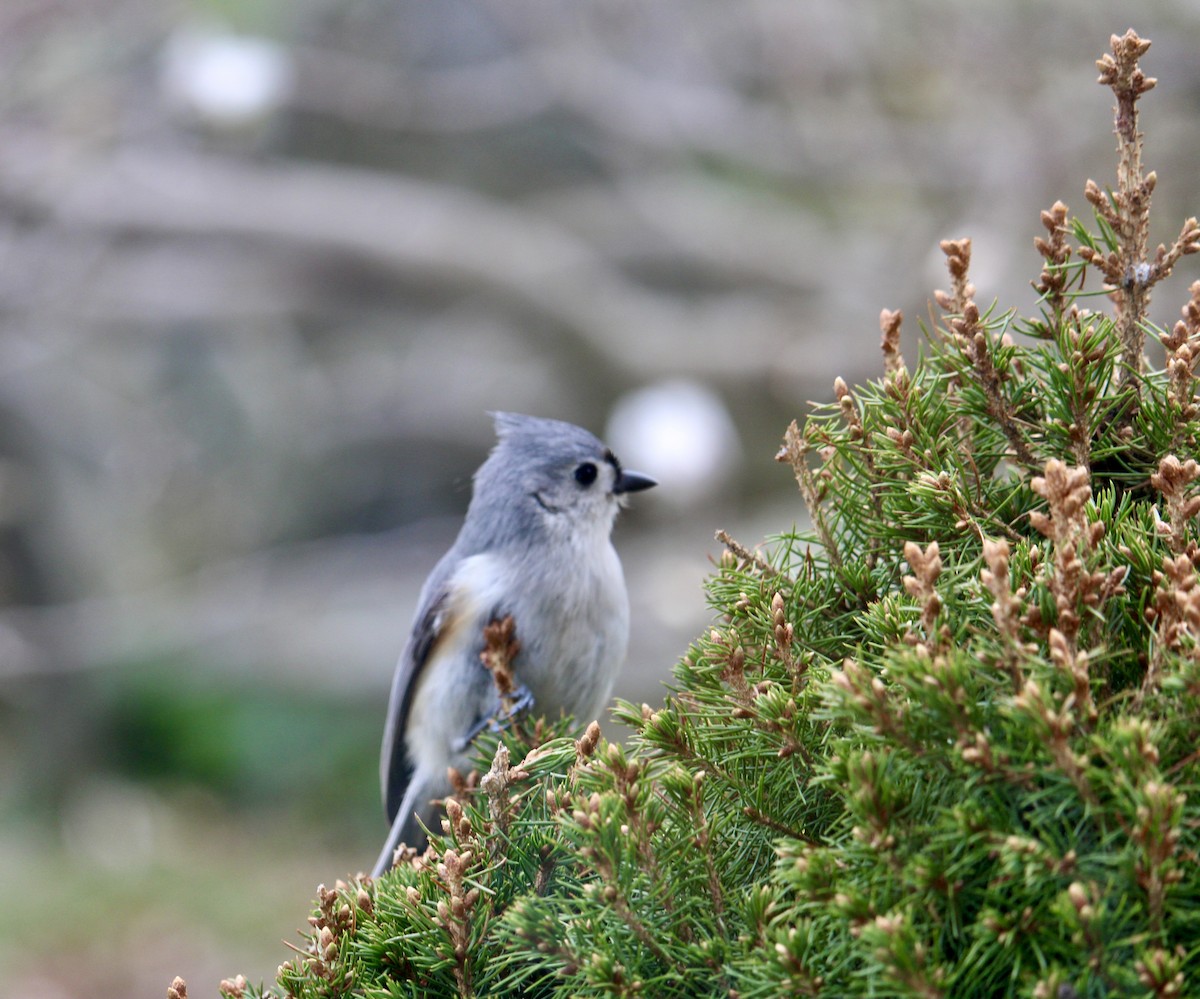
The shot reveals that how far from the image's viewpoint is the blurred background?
15.9 feet

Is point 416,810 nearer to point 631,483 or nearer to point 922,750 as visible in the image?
point 631,483

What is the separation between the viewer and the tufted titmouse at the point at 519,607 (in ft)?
6.91

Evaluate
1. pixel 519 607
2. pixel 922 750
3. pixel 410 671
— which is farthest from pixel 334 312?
pixel 922 750

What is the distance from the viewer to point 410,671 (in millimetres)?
2307

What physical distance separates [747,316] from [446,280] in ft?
5.30

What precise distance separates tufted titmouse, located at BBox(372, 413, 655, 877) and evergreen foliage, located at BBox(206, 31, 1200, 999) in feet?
2.91

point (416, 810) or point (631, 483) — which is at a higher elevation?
point (631, 483)

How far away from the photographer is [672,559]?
6.28 meters

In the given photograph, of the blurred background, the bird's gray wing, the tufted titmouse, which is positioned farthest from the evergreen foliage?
the blurred background

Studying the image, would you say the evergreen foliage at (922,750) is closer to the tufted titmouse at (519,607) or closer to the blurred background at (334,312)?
the tufted titmouse at (519,607)

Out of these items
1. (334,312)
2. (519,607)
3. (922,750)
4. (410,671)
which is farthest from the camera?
(334,312)

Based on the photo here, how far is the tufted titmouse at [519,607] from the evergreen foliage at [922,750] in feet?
2.91

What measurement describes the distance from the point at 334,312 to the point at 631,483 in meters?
4.89

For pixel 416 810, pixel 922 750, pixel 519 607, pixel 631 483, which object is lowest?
pixel 922 750
